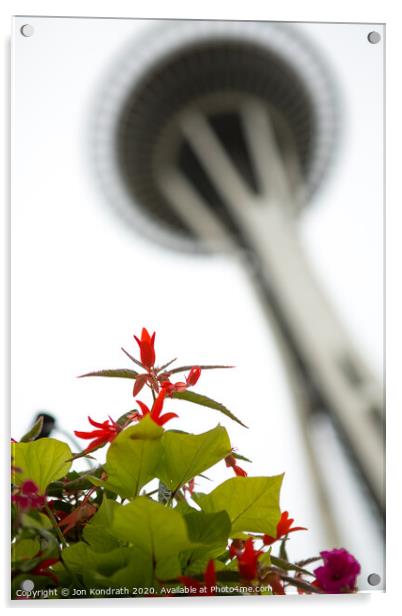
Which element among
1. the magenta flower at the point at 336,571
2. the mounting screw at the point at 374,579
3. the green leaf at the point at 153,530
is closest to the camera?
the green leaf at the point at 153,530

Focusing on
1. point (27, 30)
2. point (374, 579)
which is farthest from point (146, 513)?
point (27, 30)

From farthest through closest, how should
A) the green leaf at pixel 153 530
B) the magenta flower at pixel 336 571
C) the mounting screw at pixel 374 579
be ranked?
the mounting screw at pixel 374 579, the magenta flower at pixel 336 571, the green leaf at pixel 153 530

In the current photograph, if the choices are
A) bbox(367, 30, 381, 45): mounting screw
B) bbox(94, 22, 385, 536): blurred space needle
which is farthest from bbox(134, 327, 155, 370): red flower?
bbox(367, 30, 381, 45): mounting screw

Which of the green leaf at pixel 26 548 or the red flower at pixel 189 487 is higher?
the red flower at pixel 189 487

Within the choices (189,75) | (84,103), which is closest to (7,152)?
(84,103)

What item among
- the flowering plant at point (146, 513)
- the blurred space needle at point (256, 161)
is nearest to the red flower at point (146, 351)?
the flowering plant at point (146, 513)

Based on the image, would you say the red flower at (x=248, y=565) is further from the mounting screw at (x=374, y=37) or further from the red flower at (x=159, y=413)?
the mounting screw at (x=374, y=37)
